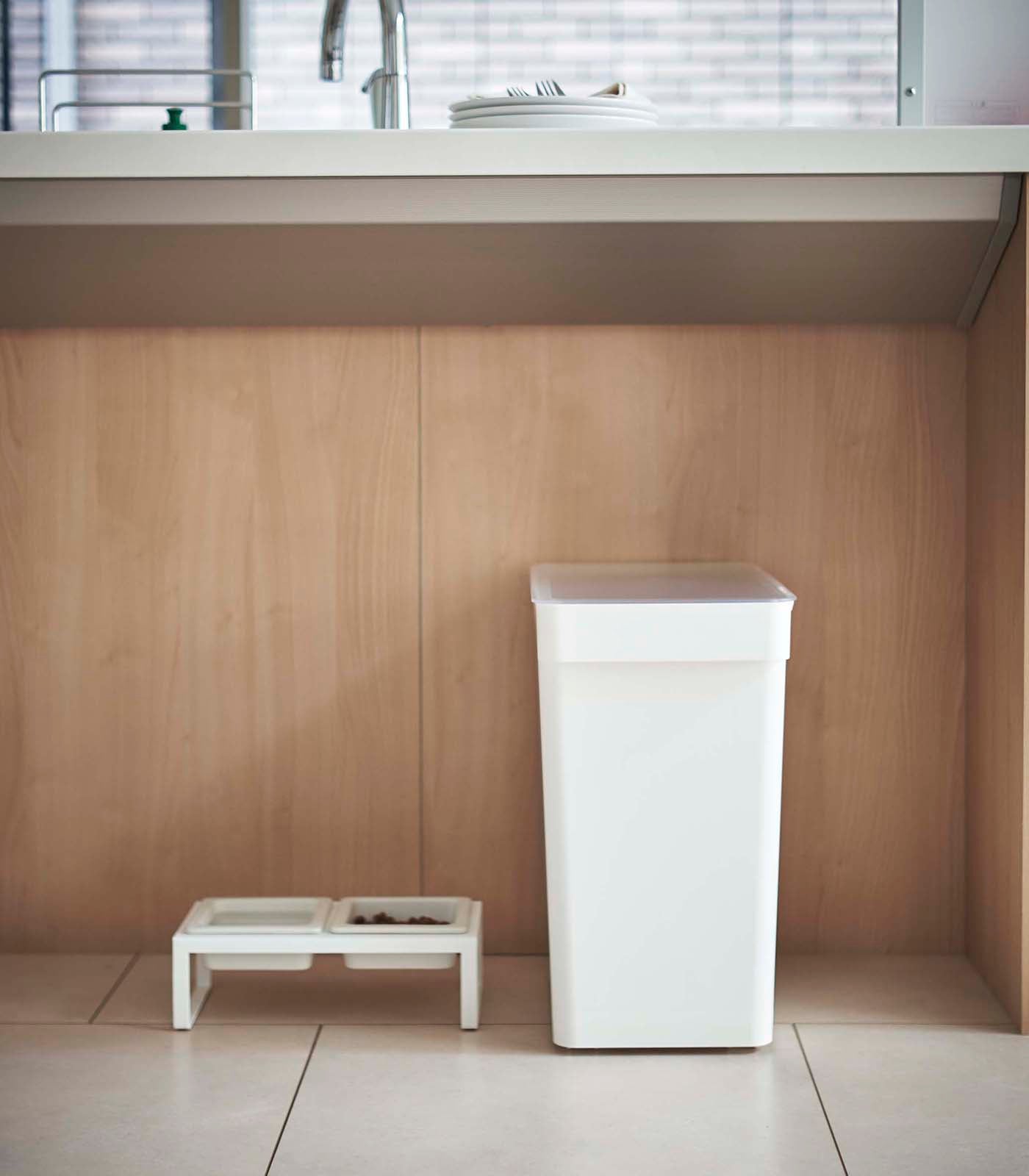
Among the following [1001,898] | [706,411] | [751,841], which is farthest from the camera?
[706,411]

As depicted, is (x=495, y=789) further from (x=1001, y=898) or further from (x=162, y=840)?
(x=1001, y=898)

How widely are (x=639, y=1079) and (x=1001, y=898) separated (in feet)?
1.72

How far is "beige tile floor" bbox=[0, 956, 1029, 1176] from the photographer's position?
1.28 m

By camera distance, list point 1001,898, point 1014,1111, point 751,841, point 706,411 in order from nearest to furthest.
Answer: point 1014,1111
point 751,841
point 1001,898
point 706,411

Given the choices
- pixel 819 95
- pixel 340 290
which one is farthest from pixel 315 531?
pixel 819 95

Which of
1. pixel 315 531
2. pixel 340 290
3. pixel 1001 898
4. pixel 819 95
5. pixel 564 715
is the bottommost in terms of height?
pixel 1001 898

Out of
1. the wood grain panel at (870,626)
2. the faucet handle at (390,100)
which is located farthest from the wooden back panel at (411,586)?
the faucet handle at (390,100)

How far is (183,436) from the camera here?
1.81 meters

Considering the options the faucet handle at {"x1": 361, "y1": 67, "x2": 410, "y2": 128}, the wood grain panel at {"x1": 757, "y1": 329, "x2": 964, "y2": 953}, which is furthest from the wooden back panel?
the faucet handle at {"x1": 361, "y1": 67, "x2": 410, "y2": 128}

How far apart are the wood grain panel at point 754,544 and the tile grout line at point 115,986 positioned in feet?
1.38

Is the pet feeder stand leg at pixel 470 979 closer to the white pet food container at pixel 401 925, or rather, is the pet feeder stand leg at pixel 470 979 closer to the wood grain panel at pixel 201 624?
the white pet food container at pixel 401 925

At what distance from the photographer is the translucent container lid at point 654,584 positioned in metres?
1.45

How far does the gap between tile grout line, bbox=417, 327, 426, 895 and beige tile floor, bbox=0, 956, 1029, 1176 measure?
18cm

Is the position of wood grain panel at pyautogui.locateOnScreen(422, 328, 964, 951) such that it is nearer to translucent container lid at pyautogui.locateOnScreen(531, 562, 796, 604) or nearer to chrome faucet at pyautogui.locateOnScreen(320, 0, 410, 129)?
translucent container lid at pyautogui.locateOnScreen(531, 562, 796, 604)
